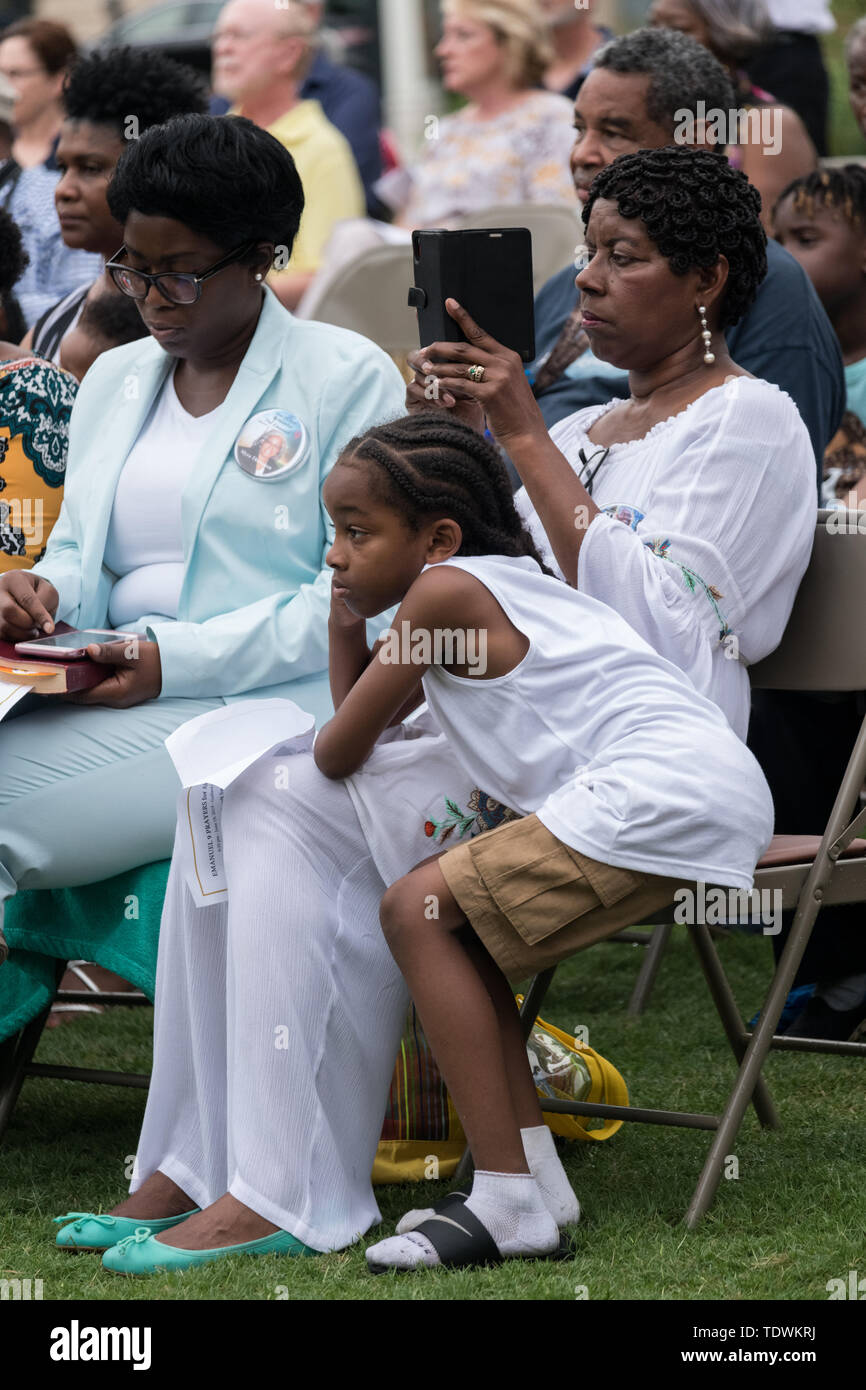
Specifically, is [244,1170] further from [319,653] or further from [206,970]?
[319,653]

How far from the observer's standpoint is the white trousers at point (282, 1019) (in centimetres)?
274

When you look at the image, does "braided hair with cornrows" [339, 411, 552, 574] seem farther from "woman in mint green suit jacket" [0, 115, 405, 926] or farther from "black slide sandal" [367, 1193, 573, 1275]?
"black slide sandal" [367, 1193, 573, 1275]

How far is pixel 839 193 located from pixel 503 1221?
123 inches

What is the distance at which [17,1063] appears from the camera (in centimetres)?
342

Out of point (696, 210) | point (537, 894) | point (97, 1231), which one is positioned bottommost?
point (97, 1231)

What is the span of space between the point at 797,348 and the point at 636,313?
75 cm

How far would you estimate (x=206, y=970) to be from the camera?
114 inches

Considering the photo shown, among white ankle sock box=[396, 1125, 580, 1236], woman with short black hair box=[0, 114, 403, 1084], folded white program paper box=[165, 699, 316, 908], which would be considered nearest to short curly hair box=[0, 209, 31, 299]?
woman with short black hair box=[0, 114, 403, 1084]

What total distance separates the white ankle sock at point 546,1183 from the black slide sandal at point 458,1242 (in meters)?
0.05

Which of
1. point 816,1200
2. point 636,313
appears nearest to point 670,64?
point 636,313

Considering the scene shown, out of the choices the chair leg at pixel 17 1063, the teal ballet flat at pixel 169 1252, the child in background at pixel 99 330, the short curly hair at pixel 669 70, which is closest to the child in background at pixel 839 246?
the short curly hair at pixel 669 70

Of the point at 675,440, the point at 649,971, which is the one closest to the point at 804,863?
the point at 675,440

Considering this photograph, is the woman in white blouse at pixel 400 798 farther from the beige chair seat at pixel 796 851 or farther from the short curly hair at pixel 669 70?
the short curly hair at pixel 669 70

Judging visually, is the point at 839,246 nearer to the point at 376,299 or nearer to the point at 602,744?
the point at 376,299
